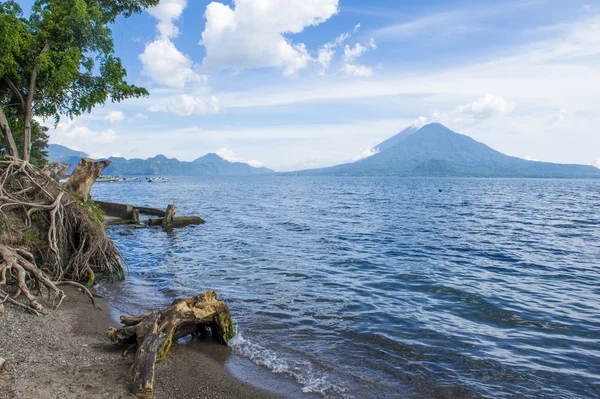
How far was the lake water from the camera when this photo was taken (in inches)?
328

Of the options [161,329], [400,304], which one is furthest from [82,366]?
[400,304]

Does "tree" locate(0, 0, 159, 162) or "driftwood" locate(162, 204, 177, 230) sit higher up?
"tree" locate(0, 0, 159, 162)

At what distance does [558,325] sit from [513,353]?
110 inches

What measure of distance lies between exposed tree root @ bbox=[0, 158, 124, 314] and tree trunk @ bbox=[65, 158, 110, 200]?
0.36m

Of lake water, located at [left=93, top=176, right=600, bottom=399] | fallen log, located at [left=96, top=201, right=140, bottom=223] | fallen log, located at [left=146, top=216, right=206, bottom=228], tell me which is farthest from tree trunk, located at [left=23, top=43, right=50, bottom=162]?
fallen log, located at [left=96, top=201, right=140, bottom=223]

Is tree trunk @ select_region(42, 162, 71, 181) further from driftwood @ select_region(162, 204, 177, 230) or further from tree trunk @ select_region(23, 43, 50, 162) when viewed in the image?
driftwood @ select_region(162, 204, 177, 230)

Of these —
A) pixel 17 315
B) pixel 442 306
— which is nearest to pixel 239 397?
pixel 17 315

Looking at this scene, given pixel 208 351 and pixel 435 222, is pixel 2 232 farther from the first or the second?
pixel 435 222

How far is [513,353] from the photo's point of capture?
9430mm

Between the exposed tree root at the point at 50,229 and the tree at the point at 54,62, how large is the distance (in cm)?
255

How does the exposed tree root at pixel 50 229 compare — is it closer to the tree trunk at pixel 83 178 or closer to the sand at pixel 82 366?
the tree trunk at pixel 83 178

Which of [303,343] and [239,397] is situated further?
[303,343]

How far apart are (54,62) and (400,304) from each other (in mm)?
15929

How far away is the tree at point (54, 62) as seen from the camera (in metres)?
15.2
